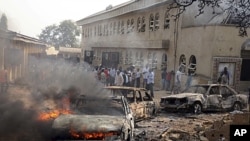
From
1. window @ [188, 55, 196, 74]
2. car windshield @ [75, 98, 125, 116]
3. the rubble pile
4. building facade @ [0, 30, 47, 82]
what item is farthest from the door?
car windshield @ [75, 98, 125, 116]

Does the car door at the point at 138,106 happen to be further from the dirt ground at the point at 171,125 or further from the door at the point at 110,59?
the door at the point at 110,59

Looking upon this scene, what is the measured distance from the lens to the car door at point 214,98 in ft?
45.4

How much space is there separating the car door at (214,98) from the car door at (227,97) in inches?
10.2

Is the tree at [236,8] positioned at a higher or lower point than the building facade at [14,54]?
higher

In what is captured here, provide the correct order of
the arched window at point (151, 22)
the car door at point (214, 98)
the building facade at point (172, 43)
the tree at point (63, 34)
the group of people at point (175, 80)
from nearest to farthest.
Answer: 1. the car door at point (214, 98)
2. the building facade at point (172, 43)
3. the group of people at point (175, 80)
4. the arched window at point (151, 22)
5. the tree at point (63, 34)

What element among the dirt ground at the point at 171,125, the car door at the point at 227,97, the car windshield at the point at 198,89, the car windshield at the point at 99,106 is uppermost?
the car windshield at the point at 99,106

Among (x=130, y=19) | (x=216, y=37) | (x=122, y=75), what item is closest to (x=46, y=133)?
(x=122, y=75)

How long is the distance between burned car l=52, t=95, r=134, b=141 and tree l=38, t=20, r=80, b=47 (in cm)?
6923

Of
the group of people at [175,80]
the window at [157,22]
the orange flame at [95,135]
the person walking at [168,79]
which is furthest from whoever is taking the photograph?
the window at [157,22]

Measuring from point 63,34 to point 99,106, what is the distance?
7211 cm

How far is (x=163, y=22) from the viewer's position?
78.8 ft

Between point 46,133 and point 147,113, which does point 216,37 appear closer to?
point 147,113

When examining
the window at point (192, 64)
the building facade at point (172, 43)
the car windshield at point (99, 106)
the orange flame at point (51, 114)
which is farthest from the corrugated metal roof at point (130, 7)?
the orange flame at point (51, 114)

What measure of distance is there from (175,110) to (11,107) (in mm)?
6825
